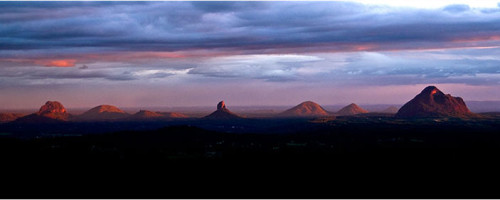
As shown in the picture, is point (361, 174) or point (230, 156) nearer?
point (361, 174)

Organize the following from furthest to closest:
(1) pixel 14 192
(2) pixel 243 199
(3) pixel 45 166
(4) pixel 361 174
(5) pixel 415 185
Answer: (3) pixel 45 166, (4) pixel 361 174, (5) pixel 415 185, (1) pixel 14 192, (2) pixel 243 199

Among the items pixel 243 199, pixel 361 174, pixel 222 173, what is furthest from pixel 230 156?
pixel 243 199

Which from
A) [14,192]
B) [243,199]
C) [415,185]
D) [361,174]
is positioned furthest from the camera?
[361,174]

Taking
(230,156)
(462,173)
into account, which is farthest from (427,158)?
(230,156)

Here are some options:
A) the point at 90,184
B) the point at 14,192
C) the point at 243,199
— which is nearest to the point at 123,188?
the point at 90,184

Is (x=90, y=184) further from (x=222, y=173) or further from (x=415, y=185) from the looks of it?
(x=415, y=185)

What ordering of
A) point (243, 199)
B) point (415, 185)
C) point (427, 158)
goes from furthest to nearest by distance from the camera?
1. point (427, 158)
2. point (415, 185)
3. point (243, 199)

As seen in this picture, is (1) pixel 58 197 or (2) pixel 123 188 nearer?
(1) pixel 58 197

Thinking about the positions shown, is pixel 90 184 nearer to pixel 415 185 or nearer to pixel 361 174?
pixel 361 174

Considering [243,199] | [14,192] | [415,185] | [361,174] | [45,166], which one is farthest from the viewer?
[45,166]
